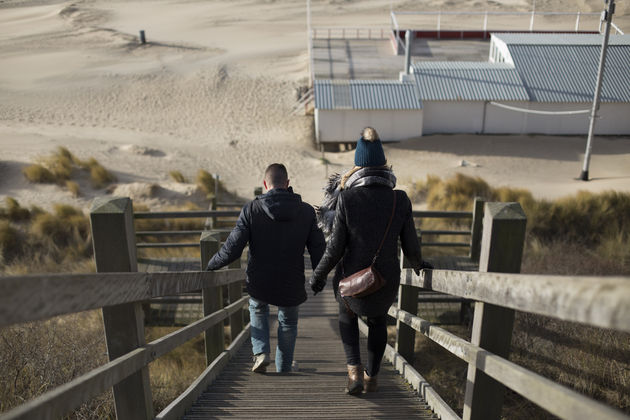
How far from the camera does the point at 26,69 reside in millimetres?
30906

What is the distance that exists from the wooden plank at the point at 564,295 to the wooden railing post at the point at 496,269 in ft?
0.40

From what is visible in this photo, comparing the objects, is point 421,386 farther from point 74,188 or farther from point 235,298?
point 74,188

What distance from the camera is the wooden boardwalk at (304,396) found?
2.79 metres

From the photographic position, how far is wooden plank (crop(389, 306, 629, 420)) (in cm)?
127

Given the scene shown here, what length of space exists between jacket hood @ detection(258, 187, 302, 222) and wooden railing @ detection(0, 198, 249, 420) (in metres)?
0.59

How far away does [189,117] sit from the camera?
80.0 feet

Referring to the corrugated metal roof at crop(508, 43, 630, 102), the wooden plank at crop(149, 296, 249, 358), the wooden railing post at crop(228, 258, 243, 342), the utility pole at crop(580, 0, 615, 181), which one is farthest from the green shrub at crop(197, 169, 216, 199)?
the corrugated metal roof at crop(508, 43, 630, 102)

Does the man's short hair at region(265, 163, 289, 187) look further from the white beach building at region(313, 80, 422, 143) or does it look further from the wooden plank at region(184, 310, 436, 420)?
the white beach building at region(313, 80, 422, 143)

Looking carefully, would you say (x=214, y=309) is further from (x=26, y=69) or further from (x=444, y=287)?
(x=26, y=69)

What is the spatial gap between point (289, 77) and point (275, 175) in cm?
2647

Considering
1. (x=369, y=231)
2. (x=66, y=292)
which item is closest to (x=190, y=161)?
(x=369, y=231)

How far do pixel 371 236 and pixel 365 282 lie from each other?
26 cm

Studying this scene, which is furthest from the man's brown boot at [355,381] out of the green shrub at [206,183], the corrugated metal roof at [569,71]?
the corrugated metal roof at [569,71]

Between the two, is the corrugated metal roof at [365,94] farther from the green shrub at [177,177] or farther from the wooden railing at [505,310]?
the wooden railing at [505,310]
